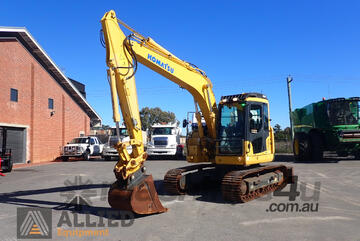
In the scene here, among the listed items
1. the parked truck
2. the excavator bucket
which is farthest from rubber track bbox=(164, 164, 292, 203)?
the parked truck

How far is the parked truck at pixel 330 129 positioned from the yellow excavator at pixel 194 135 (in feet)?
26.7

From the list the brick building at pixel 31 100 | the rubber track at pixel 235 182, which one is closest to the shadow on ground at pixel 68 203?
the rubber track at pixel 235 182

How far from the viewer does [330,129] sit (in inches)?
649

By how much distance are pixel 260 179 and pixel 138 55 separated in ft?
15.4

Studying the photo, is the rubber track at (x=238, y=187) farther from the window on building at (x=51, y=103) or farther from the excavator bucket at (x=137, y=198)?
the window on building at (x=51, y=103)

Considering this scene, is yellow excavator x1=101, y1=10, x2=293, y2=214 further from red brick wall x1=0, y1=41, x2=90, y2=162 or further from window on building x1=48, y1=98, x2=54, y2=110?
window on building x1=48, y1=98, x2=54, y2=110

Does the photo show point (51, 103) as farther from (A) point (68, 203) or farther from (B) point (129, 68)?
(B) point (129, 68)

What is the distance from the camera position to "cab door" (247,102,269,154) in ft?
26.6

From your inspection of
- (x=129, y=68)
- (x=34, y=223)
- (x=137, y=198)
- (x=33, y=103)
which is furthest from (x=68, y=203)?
(x=33, y=103)

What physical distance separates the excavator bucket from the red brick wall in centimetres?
1679

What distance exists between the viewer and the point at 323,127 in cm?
1686

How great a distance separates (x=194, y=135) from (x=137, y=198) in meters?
3.68

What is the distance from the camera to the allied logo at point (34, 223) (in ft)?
17.6

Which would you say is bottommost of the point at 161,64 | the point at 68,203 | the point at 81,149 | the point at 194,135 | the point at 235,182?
the point at 68,203
